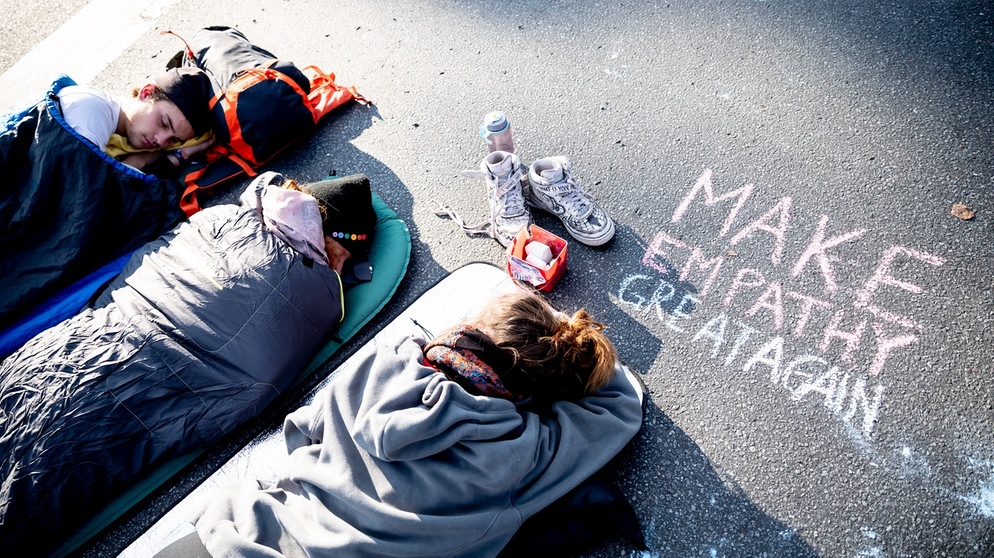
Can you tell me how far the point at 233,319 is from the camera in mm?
2107

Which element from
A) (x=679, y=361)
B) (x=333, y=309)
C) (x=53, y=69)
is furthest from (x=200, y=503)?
(x=53, y=69)

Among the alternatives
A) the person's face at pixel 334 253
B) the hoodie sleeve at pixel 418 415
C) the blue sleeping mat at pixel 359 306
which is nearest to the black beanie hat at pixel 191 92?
the blue sleeping mat at pixel 359 306

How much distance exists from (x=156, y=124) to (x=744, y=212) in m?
2.95

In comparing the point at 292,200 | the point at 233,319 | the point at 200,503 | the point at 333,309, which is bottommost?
the point at 200,503

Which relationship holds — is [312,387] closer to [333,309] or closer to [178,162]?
[333,309]

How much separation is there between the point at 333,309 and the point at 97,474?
96 cm

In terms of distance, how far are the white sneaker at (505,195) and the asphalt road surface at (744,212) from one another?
14 centimetres

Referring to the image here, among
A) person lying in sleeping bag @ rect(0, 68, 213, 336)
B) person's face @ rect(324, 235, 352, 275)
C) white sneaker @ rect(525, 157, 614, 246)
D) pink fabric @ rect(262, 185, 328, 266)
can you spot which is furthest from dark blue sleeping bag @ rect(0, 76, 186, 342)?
white sneaker @ rect(525, 157, 614, 246)

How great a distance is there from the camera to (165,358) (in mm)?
2023

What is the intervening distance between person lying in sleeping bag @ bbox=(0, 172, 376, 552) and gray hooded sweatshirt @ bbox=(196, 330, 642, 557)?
0.46 meters

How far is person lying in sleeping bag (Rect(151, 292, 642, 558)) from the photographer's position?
158 cm

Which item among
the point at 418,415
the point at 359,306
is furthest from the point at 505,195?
the point at 418,415

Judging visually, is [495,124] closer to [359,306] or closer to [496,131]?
[496,131]

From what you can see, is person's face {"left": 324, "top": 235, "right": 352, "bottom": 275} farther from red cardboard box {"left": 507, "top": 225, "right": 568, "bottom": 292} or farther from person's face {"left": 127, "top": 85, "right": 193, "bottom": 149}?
person's face {"left": 127, "top": 85, "right": 193, "bottom": 149}
